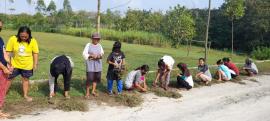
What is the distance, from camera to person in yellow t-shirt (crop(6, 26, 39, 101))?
26.7 ft

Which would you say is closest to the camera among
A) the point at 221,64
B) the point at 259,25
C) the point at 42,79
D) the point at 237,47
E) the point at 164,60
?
the point at 42,79

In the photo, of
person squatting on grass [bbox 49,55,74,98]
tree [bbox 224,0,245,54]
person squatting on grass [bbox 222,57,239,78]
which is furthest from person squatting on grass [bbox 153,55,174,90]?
tree [bbox 224,0,245,54]

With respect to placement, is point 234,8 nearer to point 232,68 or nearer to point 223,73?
point 232,68

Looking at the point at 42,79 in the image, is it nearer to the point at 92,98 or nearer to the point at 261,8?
the point at 92,98

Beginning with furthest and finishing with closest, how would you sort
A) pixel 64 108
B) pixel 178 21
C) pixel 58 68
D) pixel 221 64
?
pixel 178 21 < pixel 221 64 < pixel 58 68 < pixel 64 108

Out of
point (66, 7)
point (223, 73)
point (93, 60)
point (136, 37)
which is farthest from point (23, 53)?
point (66, 7)

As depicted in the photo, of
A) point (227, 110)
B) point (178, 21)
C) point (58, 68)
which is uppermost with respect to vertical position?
point (178, 21)

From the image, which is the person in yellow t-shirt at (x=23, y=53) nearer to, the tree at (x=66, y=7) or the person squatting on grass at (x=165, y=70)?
the person squatting on grass at (x=165, y=70)

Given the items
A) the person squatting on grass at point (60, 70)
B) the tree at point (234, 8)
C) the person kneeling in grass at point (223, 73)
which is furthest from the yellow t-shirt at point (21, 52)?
the tree at point (234, 8)

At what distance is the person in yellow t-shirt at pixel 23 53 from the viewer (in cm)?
813

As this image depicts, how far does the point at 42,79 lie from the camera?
10.7m

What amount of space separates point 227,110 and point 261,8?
123ft

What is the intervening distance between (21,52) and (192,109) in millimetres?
3850

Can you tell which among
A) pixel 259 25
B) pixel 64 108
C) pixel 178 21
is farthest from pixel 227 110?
pixel 259 25
